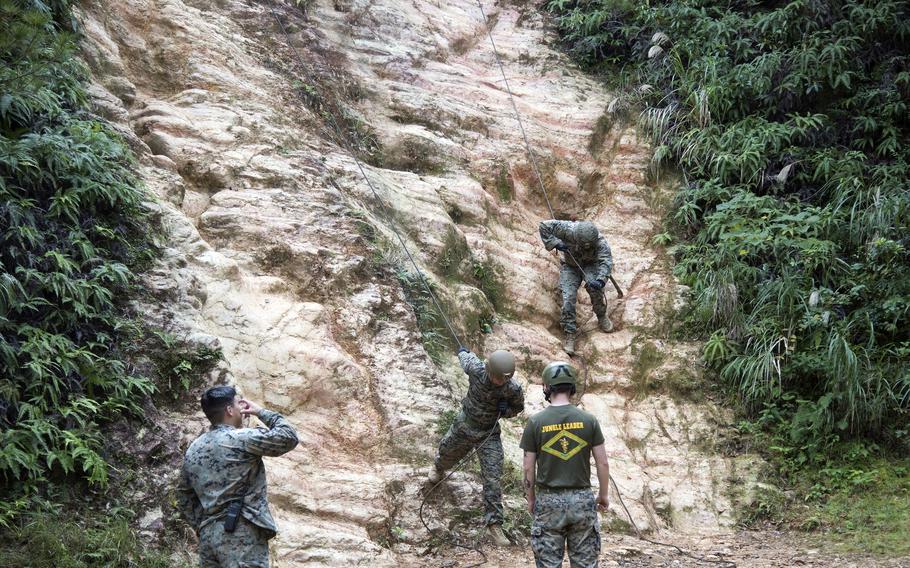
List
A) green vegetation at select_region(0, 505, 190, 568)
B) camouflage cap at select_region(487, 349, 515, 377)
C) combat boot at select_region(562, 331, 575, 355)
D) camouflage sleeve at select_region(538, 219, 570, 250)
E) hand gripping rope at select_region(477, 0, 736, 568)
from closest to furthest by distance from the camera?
green vegetation at select_region(0, 505, 190, 568) < camouflage cap at select_region(487, 349, 515, 377) < hand gripping rope at select_region(477, 0, 736, 568) < combat boot at select_region(562, 331, 575, 355) < camouflage sleeve at select_region(538, 219, 570, 250)

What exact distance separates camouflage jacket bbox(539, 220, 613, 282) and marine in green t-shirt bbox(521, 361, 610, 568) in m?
5.00

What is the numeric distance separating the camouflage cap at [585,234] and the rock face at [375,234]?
0.83 meters

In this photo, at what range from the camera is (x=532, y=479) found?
474 centimetres

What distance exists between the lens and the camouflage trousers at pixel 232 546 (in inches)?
161

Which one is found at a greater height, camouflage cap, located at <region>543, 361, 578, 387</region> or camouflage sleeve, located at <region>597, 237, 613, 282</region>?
camouflage cap, located at <region>543, 361, 578, 387</region>

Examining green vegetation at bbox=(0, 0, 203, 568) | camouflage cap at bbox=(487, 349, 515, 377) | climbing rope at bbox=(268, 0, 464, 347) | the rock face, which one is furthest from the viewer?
climbing rope at bbox=(268, 0, 464, 347)

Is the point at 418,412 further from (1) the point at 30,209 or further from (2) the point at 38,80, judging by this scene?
(2) the point at 38,80

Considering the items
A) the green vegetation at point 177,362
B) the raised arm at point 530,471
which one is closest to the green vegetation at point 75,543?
the green vegetation at point 177,362

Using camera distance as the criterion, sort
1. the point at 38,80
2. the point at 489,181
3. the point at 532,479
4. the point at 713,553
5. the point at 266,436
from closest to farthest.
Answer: the point at 266,436, the point at 532,479, the point at 38,80, the point at 713,553, the point at 489,181

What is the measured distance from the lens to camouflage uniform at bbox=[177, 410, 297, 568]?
412cm

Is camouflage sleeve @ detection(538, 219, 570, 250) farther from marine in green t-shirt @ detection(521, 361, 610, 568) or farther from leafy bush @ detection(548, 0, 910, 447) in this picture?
marine in green t-shirt @ detection(521, 361, 610, 568)

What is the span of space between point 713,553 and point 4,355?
6290 mm

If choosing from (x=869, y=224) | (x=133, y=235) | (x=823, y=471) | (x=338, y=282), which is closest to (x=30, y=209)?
(x=133, y=235)

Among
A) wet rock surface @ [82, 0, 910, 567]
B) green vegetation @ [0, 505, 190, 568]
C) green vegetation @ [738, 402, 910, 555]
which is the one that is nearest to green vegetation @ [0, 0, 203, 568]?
green vegetation @ [0, 505, 190, 568]
